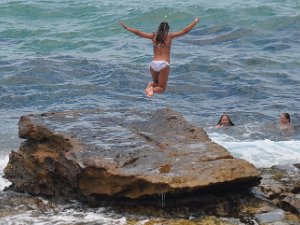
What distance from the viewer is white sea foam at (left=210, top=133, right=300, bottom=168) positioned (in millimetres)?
10992

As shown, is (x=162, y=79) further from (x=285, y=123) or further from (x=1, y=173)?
(x=285, y=123)

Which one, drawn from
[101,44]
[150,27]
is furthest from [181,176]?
[150,27]

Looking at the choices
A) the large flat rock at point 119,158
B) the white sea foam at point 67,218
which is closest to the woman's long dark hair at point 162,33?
the large flat rock at point 119,158

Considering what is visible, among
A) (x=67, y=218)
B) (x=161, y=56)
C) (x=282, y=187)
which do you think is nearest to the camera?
(x=67, y=218)

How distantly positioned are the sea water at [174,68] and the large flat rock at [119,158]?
0.48 m

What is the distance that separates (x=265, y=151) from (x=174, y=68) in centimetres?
844

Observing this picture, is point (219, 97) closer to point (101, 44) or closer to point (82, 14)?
point (101, 44)

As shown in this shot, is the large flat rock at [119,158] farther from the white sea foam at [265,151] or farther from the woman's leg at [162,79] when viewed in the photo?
the white sea foam at [265,151]

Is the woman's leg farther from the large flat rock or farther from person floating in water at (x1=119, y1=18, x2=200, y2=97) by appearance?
the large flat rock

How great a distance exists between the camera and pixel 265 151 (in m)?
11.8

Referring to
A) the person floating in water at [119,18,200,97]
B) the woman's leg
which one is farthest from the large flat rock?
the person floating in water at [119,18,200,97]

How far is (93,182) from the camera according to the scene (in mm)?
8273

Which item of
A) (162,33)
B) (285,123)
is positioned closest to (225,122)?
(285,123)

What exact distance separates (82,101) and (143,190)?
906 cm
